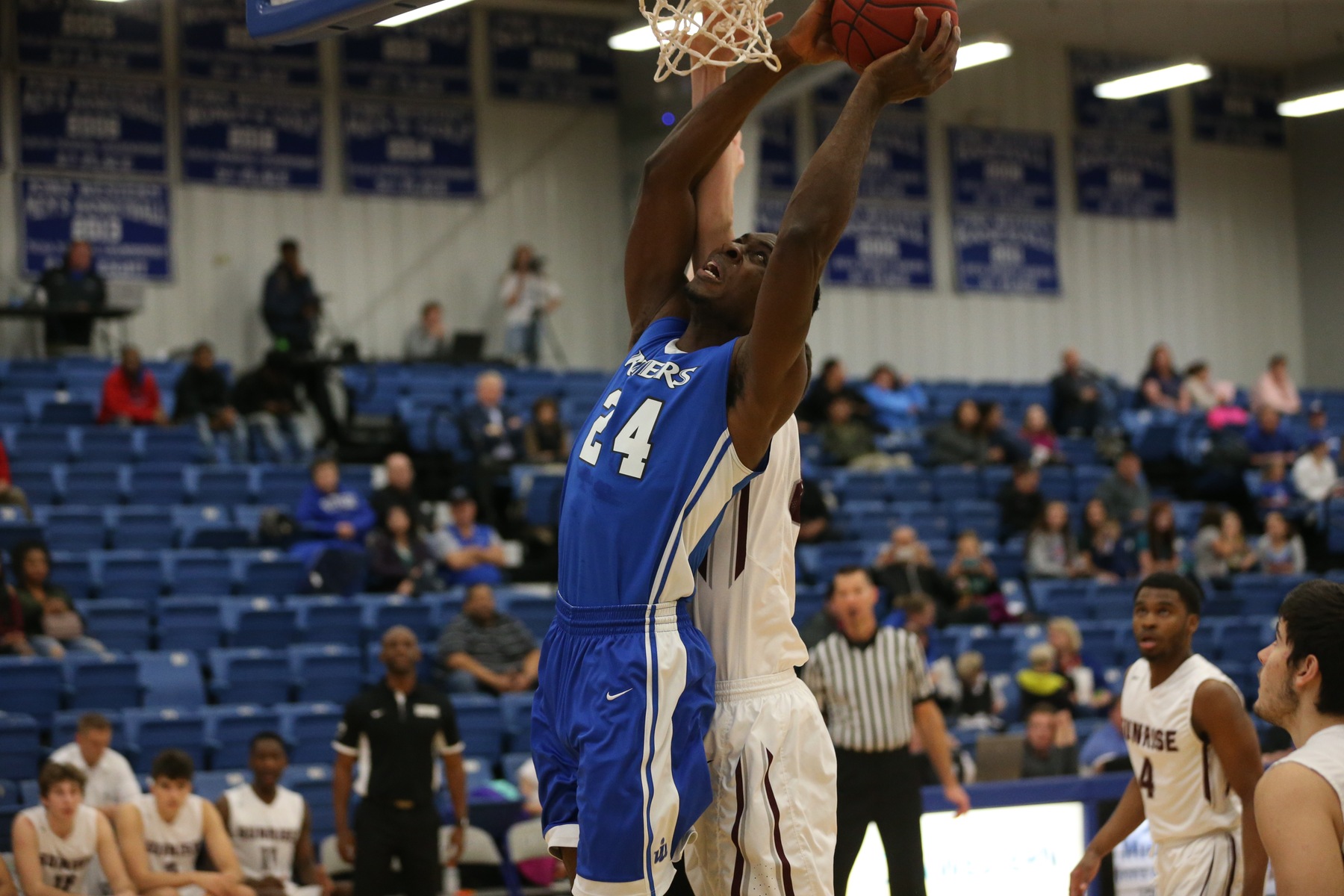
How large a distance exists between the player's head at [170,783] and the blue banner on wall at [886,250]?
12399 millimetres

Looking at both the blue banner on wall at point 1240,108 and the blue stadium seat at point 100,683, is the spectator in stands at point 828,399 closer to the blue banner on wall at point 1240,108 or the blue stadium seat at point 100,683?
the blue stadium seat at point 100,683

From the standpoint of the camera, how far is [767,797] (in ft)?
10.6

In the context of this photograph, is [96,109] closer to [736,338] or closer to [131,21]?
[131,21]

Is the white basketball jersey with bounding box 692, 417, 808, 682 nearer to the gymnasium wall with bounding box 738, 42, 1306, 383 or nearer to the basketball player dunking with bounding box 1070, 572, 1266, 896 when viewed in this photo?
the basketball player dunking with bounding box 1070, 572, 1266, 896

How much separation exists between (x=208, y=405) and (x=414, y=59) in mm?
5134

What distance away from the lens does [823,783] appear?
3.32 metres

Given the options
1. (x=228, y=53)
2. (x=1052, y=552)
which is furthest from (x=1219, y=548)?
(x=228, y=53)

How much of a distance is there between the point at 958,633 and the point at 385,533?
433 cm

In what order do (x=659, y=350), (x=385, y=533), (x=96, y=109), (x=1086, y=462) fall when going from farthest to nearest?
(x=1086, y=462)
(x=96, y=109)
(x=385, y=533)
(x=659, y=350)

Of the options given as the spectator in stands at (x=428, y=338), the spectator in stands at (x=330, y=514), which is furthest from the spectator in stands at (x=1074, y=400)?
the spectator in stands at (x=330, y=514)

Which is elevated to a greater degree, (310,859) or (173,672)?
(173,672)

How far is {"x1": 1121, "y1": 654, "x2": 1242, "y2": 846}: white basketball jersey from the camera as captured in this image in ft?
16.8

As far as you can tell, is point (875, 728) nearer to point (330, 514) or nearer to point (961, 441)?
point (330, 514)

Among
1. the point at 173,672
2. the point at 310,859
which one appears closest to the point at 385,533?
the point at 173,672
